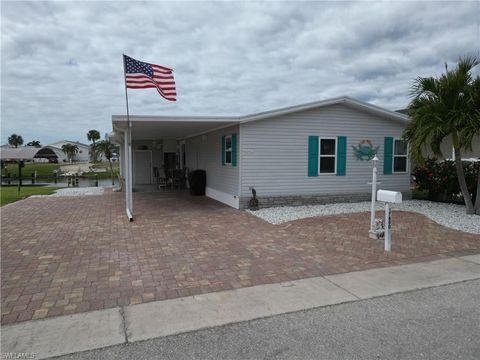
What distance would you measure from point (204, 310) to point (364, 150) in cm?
926

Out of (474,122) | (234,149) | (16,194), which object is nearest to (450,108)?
(474,122)

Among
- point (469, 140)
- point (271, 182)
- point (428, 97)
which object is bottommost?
point (271, 182)

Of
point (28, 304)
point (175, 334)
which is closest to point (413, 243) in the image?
point (175, 334)

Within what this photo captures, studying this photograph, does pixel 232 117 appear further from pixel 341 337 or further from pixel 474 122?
pixel 341 337

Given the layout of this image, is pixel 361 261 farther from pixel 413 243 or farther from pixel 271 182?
pixel 271 182

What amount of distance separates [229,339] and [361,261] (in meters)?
3.11

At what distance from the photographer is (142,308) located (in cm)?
389

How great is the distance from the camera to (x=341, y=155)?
37.1ft

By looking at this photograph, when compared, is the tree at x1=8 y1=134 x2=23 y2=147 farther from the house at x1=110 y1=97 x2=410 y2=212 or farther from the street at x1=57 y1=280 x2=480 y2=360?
the street at x1=57 y1=280 x2=480 y2=360

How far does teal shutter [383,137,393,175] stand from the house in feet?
0.11

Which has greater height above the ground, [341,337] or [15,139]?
[15,139]

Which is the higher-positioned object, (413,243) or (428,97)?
(428,97)

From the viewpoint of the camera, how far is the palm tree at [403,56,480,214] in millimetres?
8617

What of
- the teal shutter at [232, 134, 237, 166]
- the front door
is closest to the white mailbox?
the teal shutter at [232, 134, 237, 166]
